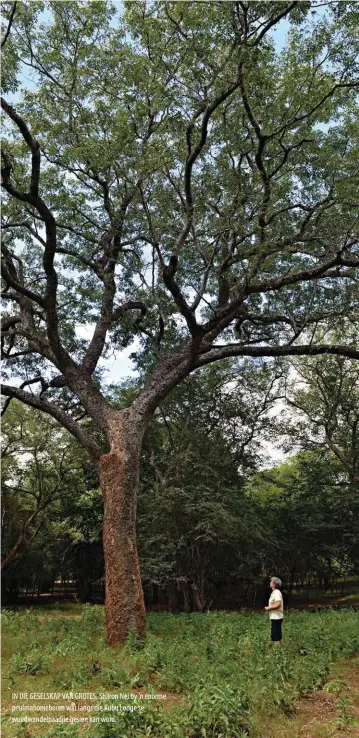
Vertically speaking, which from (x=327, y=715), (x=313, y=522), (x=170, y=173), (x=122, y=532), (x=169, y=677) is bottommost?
(x=327, y=715)

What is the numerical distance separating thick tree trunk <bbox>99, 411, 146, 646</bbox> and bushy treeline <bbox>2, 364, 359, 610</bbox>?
557 cm

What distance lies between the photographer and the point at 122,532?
8.03m

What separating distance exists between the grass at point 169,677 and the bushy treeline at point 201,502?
5516 mm

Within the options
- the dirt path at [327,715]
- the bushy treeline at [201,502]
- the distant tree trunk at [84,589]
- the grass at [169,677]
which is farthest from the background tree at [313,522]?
the dirt path at [327,715]

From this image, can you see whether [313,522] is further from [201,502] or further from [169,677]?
[169,677]

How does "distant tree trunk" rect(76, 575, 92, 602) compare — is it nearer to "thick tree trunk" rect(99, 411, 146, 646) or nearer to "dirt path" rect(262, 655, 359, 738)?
"thick tree trunk" rect(99, 411, 146, 646)

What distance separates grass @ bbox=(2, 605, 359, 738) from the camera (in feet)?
13.7

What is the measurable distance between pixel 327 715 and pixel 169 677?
1.63 meters

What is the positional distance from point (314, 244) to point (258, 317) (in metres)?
1.95

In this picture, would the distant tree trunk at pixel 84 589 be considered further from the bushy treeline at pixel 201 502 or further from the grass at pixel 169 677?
the grass at pixel 169 677

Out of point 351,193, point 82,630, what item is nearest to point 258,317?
point 351,193

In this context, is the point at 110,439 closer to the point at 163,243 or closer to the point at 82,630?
the point at 82,630

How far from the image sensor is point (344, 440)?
19.5 metres

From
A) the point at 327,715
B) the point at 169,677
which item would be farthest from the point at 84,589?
the point at 327,715
